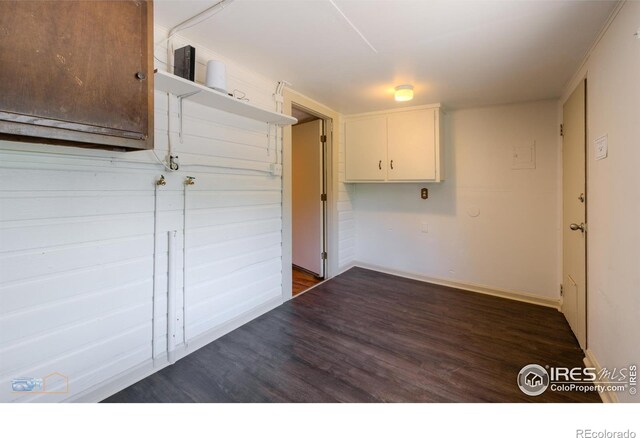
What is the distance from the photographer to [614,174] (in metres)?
1.58

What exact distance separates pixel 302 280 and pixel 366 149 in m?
2.08

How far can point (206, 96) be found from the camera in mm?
2029

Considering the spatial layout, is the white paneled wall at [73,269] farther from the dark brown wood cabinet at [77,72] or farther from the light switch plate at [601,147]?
the light switch plate at [601,147]

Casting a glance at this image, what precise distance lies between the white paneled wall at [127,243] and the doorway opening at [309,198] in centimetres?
133

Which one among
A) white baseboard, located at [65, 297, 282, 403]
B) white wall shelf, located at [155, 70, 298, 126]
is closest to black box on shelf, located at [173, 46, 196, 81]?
white wall shelf, located at [155, 70, 298, 126]

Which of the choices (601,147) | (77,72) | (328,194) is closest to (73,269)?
(77,72)

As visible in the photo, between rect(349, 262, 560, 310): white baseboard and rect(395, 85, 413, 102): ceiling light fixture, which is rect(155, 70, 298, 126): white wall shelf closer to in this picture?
rect(395, 85, 413, 102): ceiling light fixture

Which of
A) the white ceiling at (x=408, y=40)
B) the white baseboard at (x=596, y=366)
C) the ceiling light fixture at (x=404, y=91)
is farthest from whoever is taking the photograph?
the ceiling light fixture at (x=404, y=91)

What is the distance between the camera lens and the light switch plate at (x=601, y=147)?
66.6 inches

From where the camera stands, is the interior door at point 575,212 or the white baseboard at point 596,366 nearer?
the white baseboard at point 596,366

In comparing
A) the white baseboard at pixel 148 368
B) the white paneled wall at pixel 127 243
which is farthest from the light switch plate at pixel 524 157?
the white baseboard at pixel 148 368

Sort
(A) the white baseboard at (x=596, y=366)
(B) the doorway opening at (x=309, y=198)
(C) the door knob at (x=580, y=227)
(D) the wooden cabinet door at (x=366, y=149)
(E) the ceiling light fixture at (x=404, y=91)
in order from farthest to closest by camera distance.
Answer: (B) the doorway opening at (x=309, y=198)
(D) the wooden cabinet door at (x=366, y=149)
(E) the ceiling light fixture at (x=404, y=91)
(C) the door knob at (x=580, y=227)
(A) the white baseboard at (x=596, y=366)
